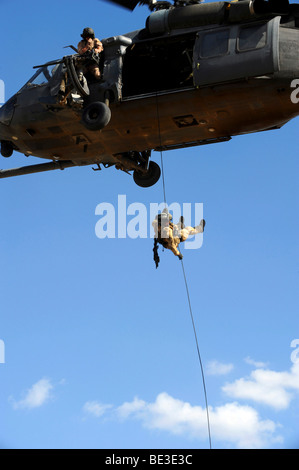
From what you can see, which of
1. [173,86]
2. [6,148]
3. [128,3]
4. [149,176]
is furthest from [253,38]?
[6,148]

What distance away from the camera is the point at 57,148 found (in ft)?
63.9

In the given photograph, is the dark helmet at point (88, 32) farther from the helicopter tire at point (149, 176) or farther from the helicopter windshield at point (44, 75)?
the helicopter tire at point (149, 176)

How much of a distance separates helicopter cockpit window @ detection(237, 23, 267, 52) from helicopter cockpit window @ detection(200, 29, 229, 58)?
0.93 ft

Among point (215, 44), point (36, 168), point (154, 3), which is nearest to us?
point (215, 44)

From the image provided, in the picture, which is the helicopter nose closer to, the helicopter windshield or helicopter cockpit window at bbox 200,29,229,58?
the helicopter windshield

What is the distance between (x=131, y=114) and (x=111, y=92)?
2.01 ft

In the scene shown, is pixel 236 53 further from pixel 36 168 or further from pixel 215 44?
pixel 36 168

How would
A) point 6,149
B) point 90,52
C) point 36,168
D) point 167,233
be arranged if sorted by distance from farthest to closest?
point 36,168
point 6,149
point 90,52
point 167,233

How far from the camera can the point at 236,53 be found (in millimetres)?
16844

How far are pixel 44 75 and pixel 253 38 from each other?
4626 mm

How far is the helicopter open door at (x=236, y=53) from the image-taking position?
16.7 m

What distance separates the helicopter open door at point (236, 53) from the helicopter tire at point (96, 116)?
190cm
